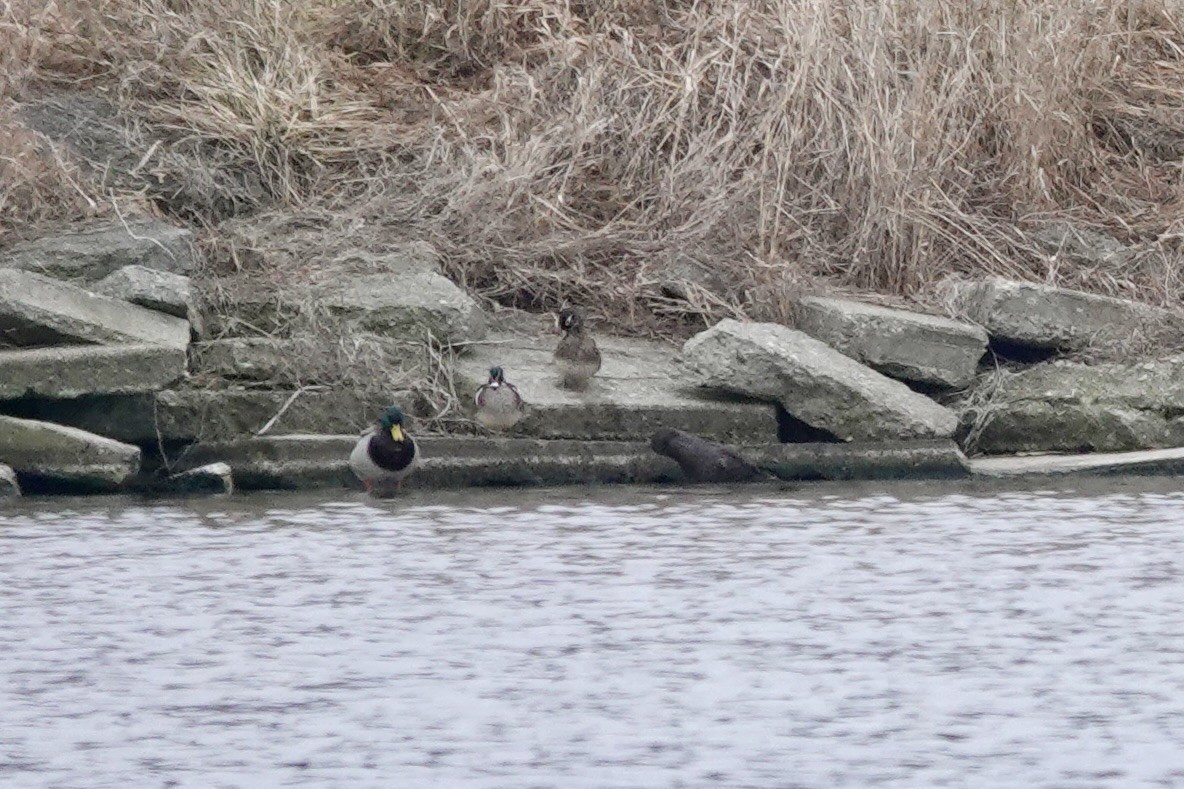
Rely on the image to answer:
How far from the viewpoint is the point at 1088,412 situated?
11.0m

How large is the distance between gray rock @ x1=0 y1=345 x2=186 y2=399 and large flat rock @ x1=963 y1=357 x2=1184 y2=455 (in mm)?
4008

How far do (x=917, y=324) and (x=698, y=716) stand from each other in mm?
5539

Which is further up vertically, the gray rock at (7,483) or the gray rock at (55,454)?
the gray rock at (55,454)

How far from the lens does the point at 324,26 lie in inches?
558

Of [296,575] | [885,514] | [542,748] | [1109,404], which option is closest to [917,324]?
[1109,404]

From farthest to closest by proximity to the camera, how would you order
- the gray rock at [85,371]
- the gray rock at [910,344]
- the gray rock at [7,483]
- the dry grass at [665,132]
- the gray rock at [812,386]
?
the dry grass at [665,132] < the gray rock at [910,344] < the gray rock at [812,386] < the gray rock at [85,371] < the gray rock at [7,483]

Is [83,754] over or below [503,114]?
below

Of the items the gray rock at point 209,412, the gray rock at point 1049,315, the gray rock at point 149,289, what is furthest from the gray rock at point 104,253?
the gray rock at point 1049,315

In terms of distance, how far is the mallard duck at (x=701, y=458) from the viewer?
10.3m

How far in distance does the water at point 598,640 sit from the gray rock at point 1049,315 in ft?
5.66

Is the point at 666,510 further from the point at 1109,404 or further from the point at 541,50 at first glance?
the point at 541,50

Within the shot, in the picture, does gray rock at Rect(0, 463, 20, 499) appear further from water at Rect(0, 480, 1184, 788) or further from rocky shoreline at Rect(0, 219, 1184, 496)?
water at Rect(0, 480, 1184, 788)

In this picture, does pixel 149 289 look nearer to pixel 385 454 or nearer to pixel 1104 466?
pixel 385 454

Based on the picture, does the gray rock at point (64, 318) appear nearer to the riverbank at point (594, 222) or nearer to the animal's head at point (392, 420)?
the riverbank at point (594, 222)
